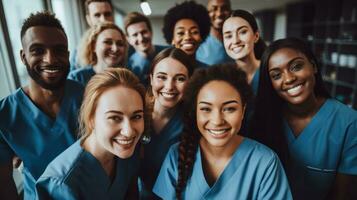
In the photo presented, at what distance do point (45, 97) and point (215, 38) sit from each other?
4.99 ft

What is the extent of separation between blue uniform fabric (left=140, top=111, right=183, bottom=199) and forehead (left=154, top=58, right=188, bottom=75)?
247 millimetres

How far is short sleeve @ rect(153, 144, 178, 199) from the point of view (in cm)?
105

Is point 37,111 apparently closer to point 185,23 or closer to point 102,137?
point 102,137

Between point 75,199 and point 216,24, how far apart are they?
1762 millimetres

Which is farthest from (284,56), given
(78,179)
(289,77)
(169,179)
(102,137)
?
(78,179)

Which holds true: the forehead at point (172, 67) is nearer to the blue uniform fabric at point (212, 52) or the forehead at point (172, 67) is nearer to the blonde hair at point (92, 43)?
the blonde hair at point (92, 43)

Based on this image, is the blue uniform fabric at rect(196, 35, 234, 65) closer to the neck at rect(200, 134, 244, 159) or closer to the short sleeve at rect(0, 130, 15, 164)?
the neck at rect(200, 134, 244, 159)

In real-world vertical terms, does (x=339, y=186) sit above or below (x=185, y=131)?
below

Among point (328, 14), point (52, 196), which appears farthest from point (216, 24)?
point (328, 14)

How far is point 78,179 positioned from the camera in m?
0.88

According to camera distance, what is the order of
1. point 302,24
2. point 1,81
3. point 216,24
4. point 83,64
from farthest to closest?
point 302,24 < point 216,24 < point 83,64 < point 1,81

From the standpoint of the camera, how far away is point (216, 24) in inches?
84.3

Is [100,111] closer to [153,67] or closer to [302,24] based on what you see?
[153,67]

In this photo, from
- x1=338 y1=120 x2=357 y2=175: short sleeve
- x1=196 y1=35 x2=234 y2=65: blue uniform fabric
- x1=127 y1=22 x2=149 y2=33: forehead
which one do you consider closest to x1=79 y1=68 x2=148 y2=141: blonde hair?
x1=338 y1=120 x2=357 y2=175: short sleeve
